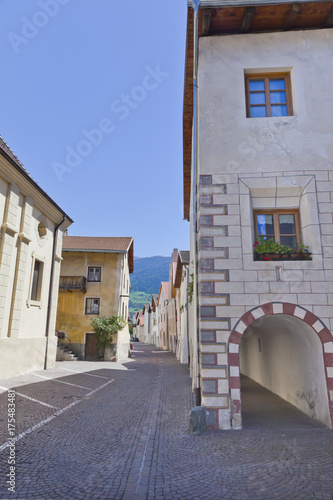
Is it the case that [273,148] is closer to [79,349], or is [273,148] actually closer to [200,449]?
[200,449]

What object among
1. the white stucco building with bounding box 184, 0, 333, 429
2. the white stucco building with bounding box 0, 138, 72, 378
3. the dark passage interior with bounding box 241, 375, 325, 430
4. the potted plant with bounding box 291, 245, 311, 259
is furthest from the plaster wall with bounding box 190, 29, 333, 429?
the white stucco building with bounding box 0, 138, 72, 378

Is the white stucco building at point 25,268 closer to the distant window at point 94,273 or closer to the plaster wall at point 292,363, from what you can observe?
the distant window at point 94,273

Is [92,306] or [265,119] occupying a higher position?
[265,119]

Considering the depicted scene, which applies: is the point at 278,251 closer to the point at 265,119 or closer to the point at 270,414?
the point at 265,119

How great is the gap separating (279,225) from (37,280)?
11.1 metres

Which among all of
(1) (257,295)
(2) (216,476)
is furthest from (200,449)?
(1) (257,295)

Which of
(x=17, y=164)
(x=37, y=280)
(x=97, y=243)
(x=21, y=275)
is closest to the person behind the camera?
(x=17, y=164)

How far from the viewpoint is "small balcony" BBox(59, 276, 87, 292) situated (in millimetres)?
21562

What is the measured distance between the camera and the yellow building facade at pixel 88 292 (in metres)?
21.3

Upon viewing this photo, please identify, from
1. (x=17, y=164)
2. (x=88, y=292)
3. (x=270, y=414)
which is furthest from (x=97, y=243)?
(x=270, y=414)

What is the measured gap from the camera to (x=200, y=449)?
16.6 ft

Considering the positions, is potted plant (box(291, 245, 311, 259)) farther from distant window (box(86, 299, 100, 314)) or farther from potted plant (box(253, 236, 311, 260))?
distant window (box(86, 299, 100, 314))

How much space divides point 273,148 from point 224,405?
5.87 metres

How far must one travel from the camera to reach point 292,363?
325 inches
